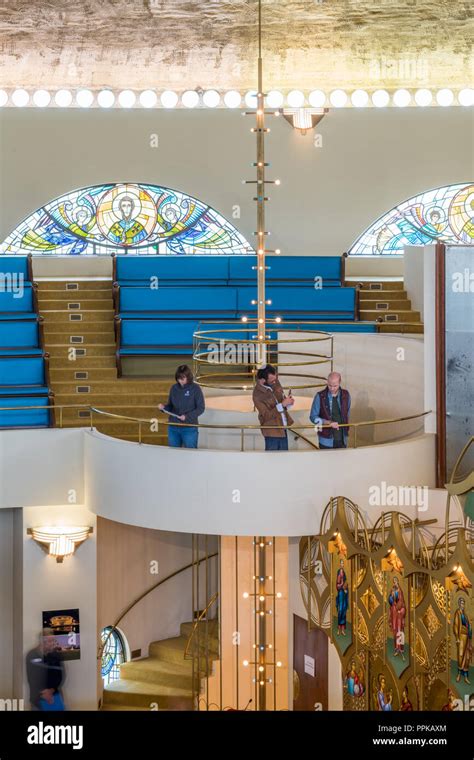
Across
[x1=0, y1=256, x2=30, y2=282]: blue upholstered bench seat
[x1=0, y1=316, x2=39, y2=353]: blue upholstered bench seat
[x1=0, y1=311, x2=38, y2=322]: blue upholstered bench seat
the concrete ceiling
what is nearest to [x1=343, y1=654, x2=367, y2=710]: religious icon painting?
[x1=0, y1=316, x2=39, y2=353]: blue upholstered bench seat

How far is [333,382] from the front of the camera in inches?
419

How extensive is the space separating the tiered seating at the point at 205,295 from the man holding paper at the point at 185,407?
10.0 ft

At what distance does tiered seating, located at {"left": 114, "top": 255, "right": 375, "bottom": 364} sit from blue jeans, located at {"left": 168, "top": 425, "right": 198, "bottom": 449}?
3083 mm

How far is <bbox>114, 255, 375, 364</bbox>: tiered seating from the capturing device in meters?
14.2

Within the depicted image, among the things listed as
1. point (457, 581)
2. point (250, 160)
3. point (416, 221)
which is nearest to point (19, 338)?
point (250, 160)

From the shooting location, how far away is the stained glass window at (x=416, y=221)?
16.6 metres

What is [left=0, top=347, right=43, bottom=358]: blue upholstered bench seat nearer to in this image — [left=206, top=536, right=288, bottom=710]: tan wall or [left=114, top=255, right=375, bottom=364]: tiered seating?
[left=114, top=255, right=375, bottom=364]: tiered seating

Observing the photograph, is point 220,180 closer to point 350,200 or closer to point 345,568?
point 350,200

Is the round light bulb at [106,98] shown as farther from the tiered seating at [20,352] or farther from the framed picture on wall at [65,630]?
the framed picture on wall at [65,630]

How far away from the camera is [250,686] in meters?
12.8

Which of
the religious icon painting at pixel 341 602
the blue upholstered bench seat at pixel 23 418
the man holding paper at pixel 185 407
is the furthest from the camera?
the blue upholstered bench seat at pixel 23 418

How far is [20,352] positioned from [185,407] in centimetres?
334

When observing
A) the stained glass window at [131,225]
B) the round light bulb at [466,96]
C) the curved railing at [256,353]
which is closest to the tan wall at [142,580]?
the curved railing at [256,353]
